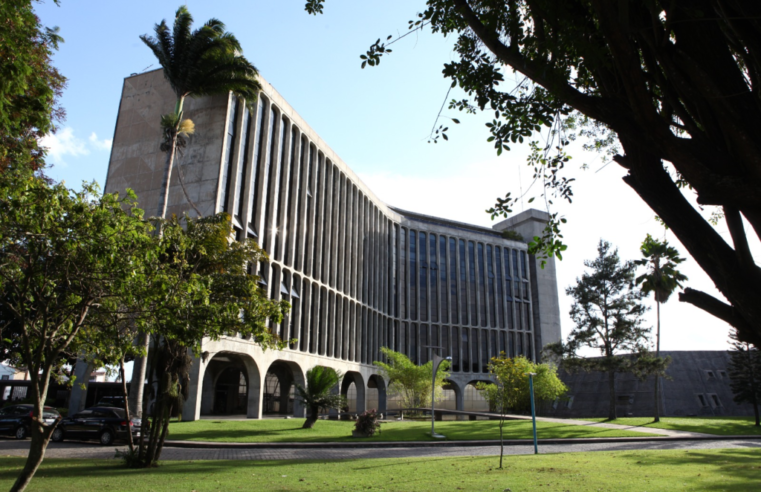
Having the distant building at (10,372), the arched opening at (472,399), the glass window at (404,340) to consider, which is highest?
the glass window at (404,340)

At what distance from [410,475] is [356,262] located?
41.8 metres

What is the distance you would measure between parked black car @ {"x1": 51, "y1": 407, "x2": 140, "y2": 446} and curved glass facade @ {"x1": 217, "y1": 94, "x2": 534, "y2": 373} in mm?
15496

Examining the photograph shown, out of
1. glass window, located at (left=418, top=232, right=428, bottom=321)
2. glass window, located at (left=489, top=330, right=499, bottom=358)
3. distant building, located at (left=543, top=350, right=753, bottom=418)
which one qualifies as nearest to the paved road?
distant building, located at (left=543, top=350, right=753, bottom=418)

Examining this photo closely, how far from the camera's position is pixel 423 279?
6706cm

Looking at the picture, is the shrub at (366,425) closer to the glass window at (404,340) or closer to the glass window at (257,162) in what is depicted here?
the glass window at (257,162)

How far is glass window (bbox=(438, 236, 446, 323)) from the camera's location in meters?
67.7

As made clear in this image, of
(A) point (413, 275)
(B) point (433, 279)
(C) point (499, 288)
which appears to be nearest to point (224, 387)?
(A) point (413, 275)

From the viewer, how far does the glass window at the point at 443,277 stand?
67.7 metres

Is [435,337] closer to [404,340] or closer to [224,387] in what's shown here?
[404,340]

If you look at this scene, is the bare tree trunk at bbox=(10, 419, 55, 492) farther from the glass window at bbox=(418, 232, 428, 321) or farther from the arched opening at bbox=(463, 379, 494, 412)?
the arched opening at bbox=(463, 379, 494, 412)

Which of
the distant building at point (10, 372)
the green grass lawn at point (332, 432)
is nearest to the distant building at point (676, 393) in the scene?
the green grass lawn at point (332, 432)

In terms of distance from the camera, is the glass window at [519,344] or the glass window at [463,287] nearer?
the glass window at [463,287]

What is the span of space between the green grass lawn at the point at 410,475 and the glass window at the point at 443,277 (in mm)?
52246

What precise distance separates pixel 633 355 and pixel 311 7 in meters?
41.0
